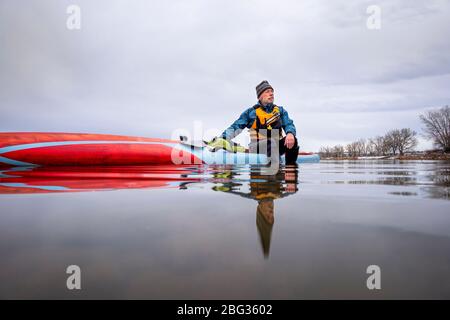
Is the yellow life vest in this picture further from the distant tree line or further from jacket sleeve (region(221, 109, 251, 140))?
the distant tree line

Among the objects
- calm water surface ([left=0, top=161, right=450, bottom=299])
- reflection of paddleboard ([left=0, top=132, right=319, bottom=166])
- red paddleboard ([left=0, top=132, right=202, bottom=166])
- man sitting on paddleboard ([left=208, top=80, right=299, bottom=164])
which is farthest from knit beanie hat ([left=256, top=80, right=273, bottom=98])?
calm water surface ([left=0, top=161, right=450, bottom=299])

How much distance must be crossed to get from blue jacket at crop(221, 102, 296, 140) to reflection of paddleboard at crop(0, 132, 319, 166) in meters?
0.50

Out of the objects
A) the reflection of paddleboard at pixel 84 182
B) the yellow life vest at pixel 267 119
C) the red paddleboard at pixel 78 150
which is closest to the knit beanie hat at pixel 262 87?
the yellow life vest at pixel 267 119

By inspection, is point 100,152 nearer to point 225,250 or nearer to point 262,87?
point 262,87

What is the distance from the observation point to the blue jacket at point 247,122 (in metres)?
5.92

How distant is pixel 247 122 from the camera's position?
628cm

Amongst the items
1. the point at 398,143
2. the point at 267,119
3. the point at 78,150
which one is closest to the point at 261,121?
the point at 267,119

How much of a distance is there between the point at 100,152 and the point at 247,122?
10.9ft
